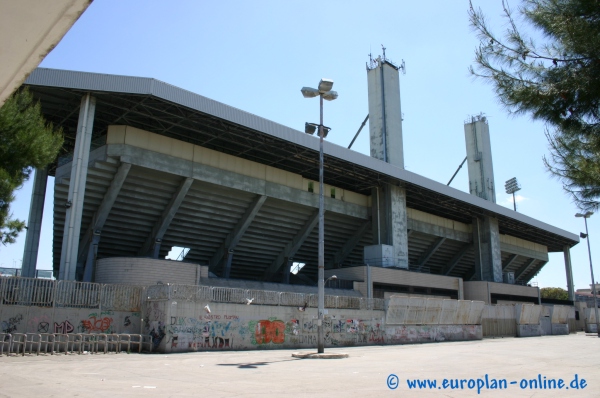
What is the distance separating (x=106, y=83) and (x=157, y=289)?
10.6 m

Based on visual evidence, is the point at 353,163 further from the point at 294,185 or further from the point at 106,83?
the point at 106,83

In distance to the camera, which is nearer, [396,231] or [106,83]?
[106,83]

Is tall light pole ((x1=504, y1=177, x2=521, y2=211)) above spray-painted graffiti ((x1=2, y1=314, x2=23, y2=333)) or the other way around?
above

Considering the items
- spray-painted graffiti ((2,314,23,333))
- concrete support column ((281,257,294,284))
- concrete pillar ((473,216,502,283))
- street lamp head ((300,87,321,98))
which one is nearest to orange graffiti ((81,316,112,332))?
spray-painted graffiti ((2,314,23,333))

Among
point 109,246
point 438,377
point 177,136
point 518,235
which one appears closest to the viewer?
point 438,377

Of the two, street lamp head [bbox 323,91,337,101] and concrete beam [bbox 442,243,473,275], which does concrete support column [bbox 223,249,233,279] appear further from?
concrete beam [bbox 442,243,473,275]

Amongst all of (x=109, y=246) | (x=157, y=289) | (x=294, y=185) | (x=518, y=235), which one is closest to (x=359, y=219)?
(x=294, y=185)

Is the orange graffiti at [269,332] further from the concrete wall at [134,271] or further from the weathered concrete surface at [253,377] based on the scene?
the weathered concrete surface at [253,377]

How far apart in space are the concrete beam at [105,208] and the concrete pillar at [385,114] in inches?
935

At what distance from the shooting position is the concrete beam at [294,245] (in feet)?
132

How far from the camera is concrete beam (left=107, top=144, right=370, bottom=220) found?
2850cm

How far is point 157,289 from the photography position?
21.8m

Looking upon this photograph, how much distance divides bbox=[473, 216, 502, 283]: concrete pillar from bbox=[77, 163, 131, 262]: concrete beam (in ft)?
124

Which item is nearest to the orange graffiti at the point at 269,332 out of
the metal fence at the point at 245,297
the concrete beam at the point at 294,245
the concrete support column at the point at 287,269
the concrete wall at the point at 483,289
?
the metal fence at the point at 245,297
